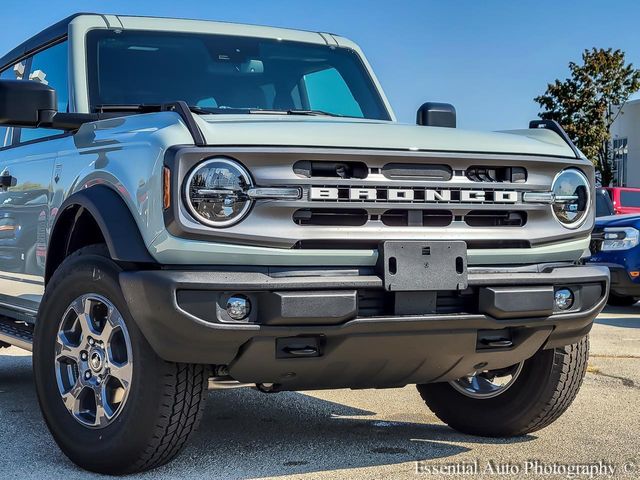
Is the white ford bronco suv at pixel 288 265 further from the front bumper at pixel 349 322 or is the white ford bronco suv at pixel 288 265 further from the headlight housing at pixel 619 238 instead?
the headlight housing at pixel 619 238

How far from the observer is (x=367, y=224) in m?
3.70

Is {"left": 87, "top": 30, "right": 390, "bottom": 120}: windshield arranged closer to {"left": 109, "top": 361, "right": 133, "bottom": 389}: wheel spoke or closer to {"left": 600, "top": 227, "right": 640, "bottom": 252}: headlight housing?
{"left": 109, "top": 361, "right": 133, "bottom": 389}: wheel spoke

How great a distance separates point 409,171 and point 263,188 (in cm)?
60

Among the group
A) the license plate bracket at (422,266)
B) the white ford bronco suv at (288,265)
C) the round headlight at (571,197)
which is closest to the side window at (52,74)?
the white ford bronco suv at (288,265)

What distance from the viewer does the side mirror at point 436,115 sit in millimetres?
4836

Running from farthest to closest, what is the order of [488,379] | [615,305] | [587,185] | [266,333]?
1. [615,305]
2. [488,379]
3. [587,185]
4. [266,333]

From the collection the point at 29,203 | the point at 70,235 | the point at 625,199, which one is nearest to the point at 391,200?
the point at 70,235

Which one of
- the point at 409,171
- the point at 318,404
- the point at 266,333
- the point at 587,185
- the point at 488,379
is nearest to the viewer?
the point at 266,333

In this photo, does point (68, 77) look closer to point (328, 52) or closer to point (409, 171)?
point (328, 52)

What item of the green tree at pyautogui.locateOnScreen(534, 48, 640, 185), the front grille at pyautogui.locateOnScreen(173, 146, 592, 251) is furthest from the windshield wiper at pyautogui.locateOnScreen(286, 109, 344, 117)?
the green tree at pyautogui.locateOnScreen(534, 48, 640, 185)

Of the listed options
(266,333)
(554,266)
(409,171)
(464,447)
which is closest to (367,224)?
(409,171)

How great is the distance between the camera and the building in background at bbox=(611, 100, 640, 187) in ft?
133

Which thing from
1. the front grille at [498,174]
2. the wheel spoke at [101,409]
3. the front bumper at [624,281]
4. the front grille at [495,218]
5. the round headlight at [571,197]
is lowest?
the front bumper at [624,281]

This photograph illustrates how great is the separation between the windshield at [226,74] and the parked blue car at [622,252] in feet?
19.7
